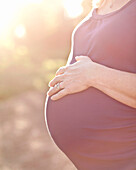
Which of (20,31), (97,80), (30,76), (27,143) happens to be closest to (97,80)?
(97,80)

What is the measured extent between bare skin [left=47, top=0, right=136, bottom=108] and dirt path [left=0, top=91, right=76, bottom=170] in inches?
108

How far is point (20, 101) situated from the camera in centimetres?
870

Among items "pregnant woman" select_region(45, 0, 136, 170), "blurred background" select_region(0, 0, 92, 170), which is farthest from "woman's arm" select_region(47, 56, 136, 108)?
"blurred background" select_region(0, 0, 92, 170)

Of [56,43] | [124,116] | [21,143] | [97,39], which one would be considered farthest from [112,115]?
[56,43]

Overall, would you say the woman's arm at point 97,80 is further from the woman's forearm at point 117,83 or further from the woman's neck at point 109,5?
the woman's neck at point 109,5

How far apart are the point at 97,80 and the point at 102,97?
0.32ft

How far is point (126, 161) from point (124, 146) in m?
0.07

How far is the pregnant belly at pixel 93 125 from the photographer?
1503mm

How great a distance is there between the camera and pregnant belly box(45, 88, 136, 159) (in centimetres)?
150

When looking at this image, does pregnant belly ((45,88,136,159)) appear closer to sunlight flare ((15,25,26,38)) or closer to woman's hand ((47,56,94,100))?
woman's hand ((47,56,94,100))

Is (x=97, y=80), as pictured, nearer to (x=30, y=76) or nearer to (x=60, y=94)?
(x=60, y=94)

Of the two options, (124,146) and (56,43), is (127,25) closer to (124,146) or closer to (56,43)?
(124,146)

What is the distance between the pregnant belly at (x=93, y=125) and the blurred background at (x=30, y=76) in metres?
2.63

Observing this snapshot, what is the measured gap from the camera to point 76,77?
1664 millimetres
